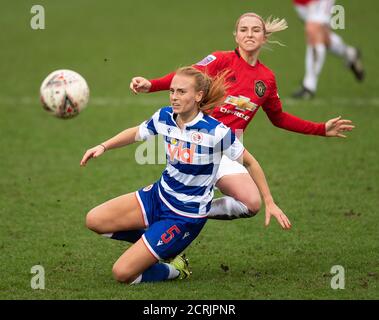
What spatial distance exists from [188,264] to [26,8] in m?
16.6

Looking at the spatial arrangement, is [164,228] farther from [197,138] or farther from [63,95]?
[63,95]

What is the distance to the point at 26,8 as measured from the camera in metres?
22.4

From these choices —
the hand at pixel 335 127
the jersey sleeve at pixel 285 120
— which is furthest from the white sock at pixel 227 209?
Result: the hand at pixel 335 127

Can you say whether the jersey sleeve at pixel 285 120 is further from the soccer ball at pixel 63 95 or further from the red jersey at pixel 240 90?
the soccer ball at pixel 63 95

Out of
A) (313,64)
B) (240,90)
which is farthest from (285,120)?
(313,64)

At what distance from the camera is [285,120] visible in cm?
742

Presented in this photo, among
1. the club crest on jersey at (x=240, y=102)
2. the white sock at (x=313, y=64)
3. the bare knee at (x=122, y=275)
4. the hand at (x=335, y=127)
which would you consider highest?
the white sock at (x=313, y=64)

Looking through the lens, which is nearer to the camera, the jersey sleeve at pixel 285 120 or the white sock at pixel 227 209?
the white sock at pixel 227 209

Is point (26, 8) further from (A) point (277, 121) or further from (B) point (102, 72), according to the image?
(A) point (277, 121)

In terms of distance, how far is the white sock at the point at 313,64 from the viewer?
545 inches

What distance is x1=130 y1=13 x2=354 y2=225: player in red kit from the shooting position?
7.16 m

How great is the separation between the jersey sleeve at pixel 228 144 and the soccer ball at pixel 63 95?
152cm

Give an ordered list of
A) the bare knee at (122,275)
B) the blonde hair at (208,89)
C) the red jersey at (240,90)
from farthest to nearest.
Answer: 1. the red jersey at (240,90)
2. the blonde hair at (208,89)
3. the bare knee at (122,275)

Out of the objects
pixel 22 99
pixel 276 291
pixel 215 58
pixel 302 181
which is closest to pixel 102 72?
pixel 22 99
